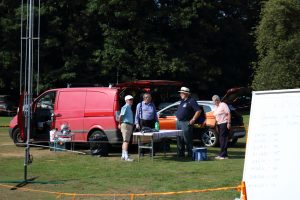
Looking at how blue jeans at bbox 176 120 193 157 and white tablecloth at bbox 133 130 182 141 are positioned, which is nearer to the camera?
white tablecloth at bbox 133 130 182 141

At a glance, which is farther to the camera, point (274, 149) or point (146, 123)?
point (146, 123)

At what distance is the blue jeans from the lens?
14625mm

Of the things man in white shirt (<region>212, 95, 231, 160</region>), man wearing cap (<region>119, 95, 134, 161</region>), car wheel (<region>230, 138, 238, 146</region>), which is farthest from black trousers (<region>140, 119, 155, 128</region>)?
car wheel (<region>230, 138, 238, 146</region>)

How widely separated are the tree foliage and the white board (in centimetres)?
3539

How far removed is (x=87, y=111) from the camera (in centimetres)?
1634

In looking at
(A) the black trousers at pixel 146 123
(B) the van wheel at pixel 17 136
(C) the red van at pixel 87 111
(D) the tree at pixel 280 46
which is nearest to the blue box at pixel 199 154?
(A) the black trousers at pixel 146 123

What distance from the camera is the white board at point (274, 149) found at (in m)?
6.15

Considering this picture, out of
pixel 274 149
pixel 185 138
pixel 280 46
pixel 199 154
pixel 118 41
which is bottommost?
pixel 199 154

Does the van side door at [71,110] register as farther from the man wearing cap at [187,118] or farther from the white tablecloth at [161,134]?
the man wearing cap at [187,118]

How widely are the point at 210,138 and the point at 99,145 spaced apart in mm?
4290

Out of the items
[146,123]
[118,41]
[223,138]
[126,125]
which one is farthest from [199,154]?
Answer: [118,41]

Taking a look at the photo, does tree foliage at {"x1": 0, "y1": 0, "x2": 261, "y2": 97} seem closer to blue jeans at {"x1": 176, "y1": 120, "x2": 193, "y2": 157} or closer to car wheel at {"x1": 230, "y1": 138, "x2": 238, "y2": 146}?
car wheel at {"x1": 230, "y1": 138, "x2": 238, "y2": 146}

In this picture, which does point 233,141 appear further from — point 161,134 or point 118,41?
point 118,41

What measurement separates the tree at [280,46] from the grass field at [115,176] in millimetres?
25781
